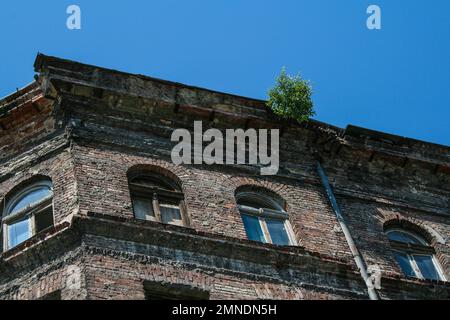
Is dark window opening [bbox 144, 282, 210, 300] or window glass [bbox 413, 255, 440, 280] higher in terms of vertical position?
window glass [bbox 413, 255, 440, 280]

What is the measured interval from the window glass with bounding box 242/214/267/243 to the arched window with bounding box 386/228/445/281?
2.71 meters

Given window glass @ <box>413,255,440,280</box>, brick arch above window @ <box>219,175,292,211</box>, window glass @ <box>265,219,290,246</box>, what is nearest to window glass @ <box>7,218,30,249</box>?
brick arch above window @ <box>219,175,292,211</box>

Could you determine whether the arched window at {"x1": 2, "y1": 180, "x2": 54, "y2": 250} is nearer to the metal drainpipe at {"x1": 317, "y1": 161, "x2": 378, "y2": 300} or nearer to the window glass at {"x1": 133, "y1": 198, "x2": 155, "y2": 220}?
the window glass at {"x1": 133, "y1": 198, "x2": 155, "y2": 220}

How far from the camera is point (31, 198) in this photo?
61.7 feet

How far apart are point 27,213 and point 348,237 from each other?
18.7 feet

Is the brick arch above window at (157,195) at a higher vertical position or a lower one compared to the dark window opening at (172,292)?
higher

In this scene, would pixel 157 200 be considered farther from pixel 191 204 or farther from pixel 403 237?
pixel 403 237

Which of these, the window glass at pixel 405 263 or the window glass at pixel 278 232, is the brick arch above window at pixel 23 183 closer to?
the window glass at pixel 278 232

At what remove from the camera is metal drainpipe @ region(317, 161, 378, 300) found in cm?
1795

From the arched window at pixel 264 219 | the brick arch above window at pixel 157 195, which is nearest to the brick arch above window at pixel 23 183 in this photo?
the brick arch above window at pixel 157 195

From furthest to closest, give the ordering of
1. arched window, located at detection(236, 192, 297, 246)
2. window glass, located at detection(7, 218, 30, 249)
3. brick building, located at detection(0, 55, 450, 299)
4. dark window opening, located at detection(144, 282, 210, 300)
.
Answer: arched window, located at detection(236, 192, 297, 246) < window glass, located at detection(7, 218, 30, 249) < brick building, located at detection(0, 55, 450, 299) < dark window opening, located at detection(144, 282, 210, 300)

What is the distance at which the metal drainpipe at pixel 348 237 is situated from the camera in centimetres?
1795

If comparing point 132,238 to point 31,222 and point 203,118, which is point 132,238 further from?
point 203,118

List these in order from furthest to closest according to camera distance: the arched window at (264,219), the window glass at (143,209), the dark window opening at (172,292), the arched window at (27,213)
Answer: the arched window at (264,219) → the window glass at (143,209) → the arched window at (27,213) → the dark window opening at (172,292)
